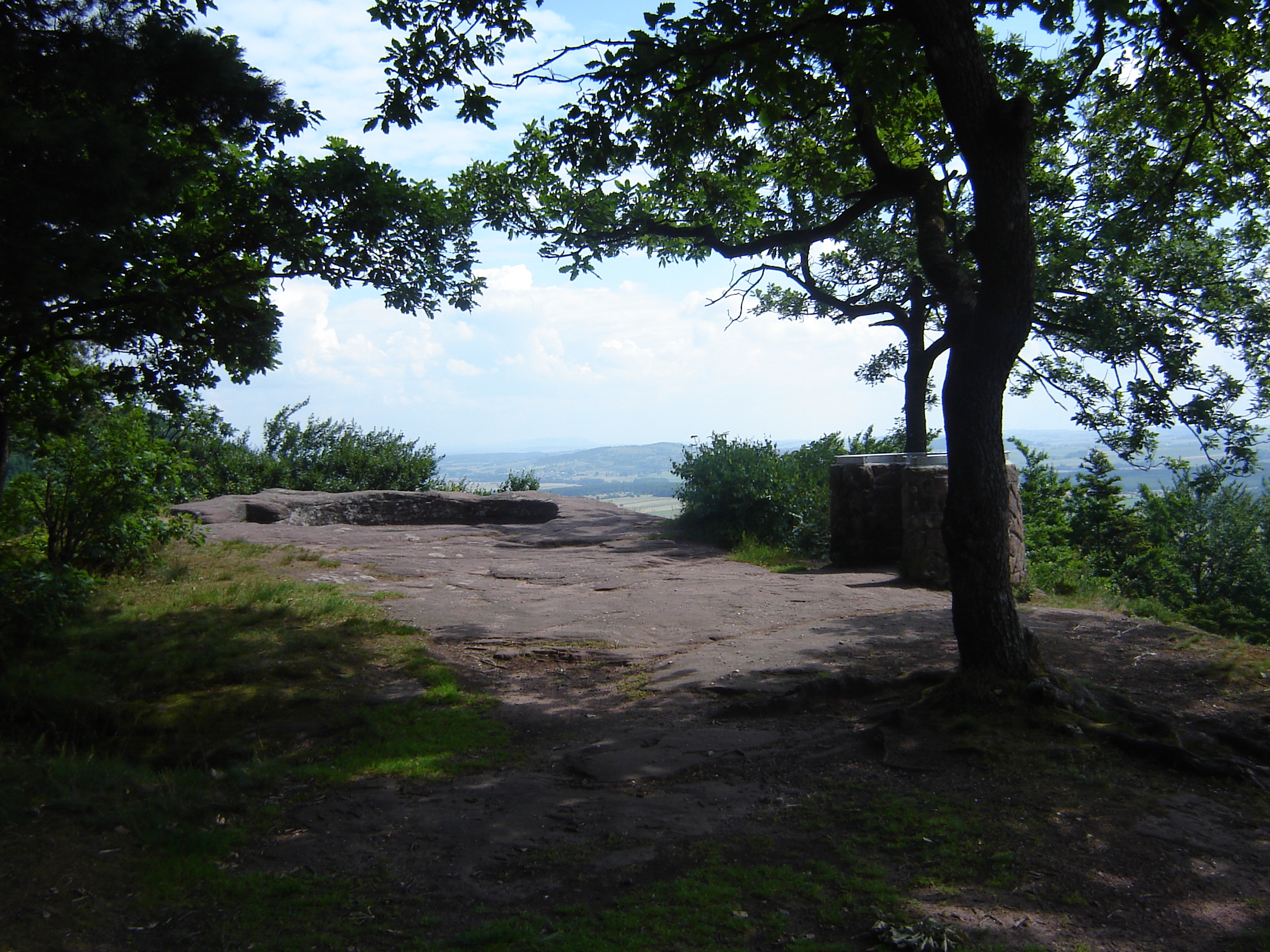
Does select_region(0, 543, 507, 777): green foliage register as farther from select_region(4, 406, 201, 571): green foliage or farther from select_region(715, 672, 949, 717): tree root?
select_region(715, 672, 949, 717): tree root

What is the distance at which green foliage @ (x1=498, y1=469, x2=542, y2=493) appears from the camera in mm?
19266

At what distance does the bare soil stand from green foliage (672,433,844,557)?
192 inches

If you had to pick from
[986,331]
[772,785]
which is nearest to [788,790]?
[772,785]

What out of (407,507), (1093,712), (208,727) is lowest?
(208,727)

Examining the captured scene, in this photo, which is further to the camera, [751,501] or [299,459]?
[299,459]

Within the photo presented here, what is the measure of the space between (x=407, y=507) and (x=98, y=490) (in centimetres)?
783

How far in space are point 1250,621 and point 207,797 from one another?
19.5 m

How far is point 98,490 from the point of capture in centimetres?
666

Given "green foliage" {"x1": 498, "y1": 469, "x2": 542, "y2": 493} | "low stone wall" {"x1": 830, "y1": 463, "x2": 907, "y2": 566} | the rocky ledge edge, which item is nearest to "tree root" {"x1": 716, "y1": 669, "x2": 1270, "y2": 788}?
"low stone wall" {"x1": 830, "y1": 463, "x2": 907, "y2": 566}

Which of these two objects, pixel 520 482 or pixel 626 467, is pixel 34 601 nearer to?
pixel 520 482

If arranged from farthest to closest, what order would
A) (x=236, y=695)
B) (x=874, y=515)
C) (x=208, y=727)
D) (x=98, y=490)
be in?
(x=874, y=515) < (x=98, y=490) < (x=236, y=695) < (x=208, y=727)

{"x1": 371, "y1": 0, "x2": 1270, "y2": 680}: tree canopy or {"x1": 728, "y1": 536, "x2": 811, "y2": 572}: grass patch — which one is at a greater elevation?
{"x1": 371, "y1": 0, "x2": 1270, "y2": 680}: tree canopy

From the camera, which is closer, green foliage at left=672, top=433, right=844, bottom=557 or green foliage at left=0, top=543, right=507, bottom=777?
green foliage at left=0, top=543, right=507, bottom=777

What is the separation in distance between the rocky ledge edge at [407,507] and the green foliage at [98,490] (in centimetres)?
602
